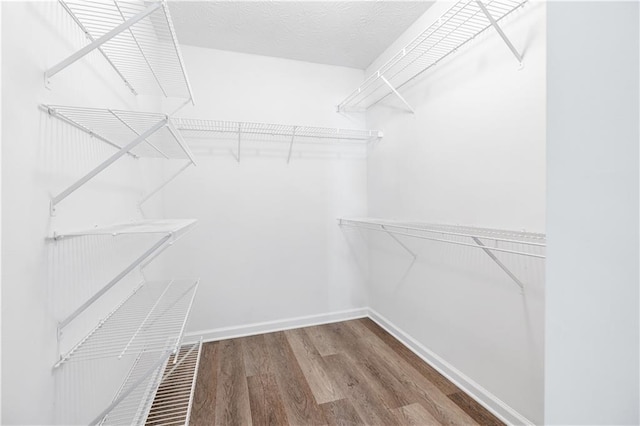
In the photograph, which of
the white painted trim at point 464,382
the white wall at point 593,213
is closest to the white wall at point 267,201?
the white painted trim at point 464,382

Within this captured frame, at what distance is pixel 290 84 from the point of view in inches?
91.6

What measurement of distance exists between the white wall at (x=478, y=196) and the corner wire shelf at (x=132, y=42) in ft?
4.61

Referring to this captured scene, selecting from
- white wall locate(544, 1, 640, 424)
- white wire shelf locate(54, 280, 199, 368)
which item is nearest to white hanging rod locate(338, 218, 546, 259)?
white wall locate(544, 1, 640, 424)

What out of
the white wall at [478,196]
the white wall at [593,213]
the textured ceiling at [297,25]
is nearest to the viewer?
the white wall at [593,213]

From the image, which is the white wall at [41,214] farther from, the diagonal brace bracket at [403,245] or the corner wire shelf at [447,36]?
the diagonal brace bracket at [403,245]

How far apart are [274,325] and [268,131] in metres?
1.62

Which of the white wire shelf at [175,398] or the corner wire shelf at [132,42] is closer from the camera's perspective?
the corner wire shelf at [132,42]

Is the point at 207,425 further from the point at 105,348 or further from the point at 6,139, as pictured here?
the point at 6,139

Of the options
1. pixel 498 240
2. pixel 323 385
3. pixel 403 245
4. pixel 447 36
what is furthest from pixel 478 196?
pixel 323 385

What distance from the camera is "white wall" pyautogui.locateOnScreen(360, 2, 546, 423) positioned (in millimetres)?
1180

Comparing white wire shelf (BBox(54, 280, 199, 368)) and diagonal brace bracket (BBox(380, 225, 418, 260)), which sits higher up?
diagonal brace bracket (BBox(380, 225, 418, 260))

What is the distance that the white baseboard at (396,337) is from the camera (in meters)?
1.34

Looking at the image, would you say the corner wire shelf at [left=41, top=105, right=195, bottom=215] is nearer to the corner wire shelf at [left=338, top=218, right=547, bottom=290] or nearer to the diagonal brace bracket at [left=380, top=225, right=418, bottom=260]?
the corner wire shelf at [left=338, top=218, right=547, bottom=290]

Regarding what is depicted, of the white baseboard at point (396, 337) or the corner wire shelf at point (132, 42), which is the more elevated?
the corner wire shelf at point (132, 42)
